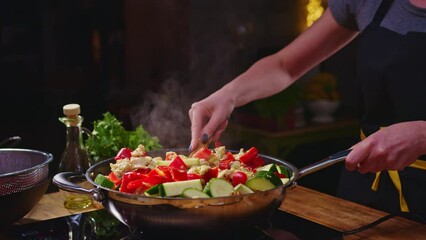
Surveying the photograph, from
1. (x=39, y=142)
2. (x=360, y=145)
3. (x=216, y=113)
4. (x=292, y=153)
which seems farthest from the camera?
(x=292, y=153)

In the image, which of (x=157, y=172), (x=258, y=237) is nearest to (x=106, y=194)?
(x=157, y=172)

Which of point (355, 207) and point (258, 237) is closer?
point (258, 237)

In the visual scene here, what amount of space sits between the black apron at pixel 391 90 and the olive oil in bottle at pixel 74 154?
3.08ft

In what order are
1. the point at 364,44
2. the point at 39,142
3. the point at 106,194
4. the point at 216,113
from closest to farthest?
the point at 106,194
the point at 216,113
the point at 364,44
the point at 39,142

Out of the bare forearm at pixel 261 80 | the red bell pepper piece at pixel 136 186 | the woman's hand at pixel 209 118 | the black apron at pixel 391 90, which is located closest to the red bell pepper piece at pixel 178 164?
the red bell pepper piece at pixel 136 186

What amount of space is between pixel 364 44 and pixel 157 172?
104 centimetres

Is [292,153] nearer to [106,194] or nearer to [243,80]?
[243,80]

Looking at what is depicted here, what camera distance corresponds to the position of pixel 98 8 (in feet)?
8.52

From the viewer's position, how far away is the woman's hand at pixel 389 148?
49.3 inches

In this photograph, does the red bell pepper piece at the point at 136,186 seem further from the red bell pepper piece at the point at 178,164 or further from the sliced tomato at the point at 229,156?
the sliced tomato at the point at 229,156

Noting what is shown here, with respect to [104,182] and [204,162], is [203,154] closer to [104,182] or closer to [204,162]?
[204,162]

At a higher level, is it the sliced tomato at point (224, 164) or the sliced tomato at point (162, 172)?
the sliced tomato at point (162, 172)

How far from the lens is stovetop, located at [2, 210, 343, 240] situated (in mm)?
1200

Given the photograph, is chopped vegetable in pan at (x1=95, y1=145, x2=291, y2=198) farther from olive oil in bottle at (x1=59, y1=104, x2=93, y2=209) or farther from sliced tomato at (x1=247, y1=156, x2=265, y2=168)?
olive oil in bottle at (x1=59, y1=104, x2=93, y2=209)
